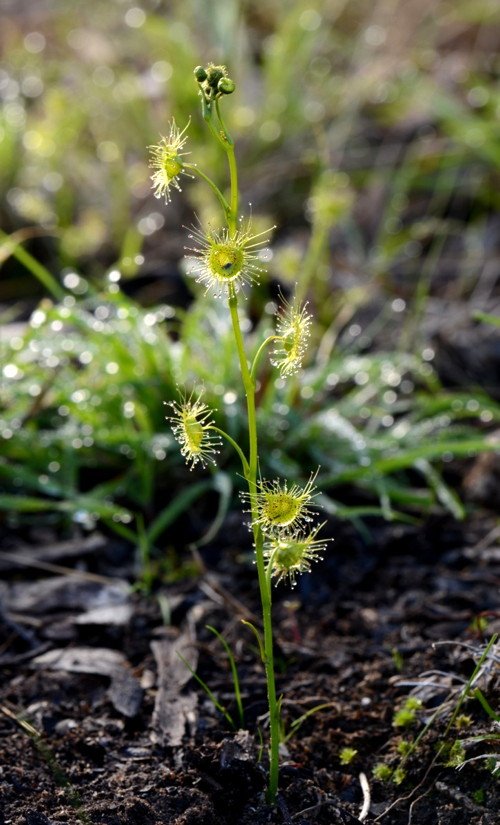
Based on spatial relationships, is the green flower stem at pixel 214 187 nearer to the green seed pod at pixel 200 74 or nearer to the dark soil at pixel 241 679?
the green seed pod at pixel 200 74

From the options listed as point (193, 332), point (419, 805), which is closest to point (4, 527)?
point (193, 332)

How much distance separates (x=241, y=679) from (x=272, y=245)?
2873mm

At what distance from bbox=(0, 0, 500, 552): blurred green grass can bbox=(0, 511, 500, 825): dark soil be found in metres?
0.19

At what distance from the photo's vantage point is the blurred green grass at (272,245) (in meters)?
2.64

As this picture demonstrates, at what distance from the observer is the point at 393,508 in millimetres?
2639

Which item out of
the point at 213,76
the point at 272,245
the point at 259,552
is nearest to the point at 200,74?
the point at 213,76

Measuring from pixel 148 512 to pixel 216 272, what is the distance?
1.41 meters

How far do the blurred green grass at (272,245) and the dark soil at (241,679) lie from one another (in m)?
0.19

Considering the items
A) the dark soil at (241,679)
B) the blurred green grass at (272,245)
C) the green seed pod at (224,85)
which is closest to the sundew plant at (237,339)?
the green seed pod at (224,85)

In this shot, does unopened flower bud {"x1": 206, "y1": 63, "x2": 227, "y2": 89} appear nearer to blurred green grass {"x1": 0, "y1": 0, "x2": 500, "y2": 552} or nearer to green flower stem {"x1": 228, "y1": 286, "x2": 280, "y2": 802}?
green flower stem {"x1": 228, "y1": 286, "x2": 280, "y2": 802}

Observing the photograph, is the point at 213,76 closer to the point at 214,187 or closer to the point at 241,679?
the point at 214,187

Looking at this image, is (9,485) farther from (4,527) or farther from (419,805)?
(419,805)

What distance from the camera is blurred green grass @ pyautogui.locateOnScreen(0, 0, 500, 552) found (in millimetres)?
2639

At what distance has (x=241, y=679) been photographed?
190 cm
